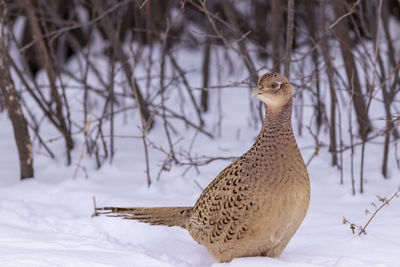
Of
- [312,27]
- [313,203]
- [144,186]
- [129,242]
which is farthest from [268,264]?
[312,27]

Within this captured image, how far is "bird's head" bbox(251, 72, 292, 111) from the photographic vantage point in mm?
2764

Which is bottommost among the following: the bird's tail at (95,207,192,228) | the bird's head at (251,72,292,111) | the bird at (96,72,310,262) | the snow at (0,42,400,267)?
the snow at (0,42,400,267)

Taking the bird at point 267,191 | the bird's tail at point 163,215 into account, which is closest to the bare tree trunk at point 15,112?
the bird's tail at point 163,215

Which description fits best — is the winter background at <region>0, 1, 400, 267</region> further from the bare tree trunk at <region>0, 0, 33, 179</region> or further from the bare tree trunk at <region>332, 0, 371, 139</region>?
the bare tree trunk at <region>332, 0, 371, 139</region>

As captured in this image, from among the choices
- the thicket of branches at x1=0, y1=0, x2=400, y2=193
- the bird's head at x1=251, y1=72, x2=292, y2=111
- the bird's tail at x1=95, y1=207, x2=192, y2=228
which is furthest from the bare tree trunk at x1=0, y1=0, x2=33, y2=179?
the bird's head at x1=251, y1=72, x2=292, y2=111

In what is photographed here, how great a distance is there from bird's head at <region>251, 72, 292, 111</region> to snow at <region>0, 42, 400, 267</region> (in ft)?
2.55

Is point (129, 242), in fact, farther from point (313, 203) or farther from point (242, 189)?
point (313, 203)

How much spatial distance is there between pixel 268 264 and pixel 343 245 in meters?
0.55

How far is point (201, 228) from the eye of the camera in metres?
3.06

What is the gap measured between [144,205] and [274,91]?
5.25 ft

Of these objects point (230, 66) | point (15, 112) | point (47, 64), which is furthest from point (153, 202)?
point (230, 66)

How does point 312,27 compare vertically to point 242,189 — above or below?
above

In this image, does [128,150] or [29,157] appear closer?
[29,157]

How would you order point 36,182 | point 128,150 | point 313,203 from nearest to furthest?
1. point 313,203
2. point 36,182
3. point 128,150
